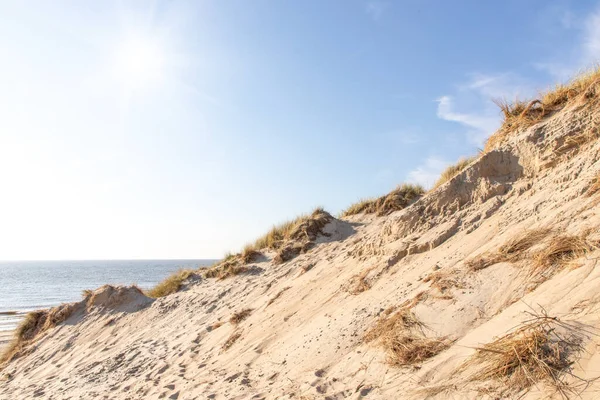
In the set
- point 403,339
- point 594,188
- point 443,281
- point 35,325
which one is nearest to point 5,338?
point 35,325

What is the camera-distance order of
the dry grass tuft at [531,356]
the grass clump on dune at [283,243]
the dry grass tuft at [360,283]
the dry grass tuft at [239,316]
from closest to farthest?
the dry grass tuft at [531,356] → the dry grass tuft at [360,283] → the dry grass tuft at [239,316] → the grass clump on dune at [283,243]

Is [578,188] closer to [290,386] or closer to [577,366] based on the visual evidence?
[577,366]

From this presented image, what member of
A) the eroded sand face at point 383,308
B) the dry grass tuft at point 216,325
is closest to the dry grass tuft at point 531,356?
the eroded sand face at point 383,308

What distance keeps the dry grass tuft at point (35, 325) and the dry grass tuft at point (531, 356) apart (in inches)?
513

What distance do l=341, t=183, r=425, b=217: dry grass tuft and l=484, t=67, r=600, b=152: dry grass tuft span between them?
4.34 meters

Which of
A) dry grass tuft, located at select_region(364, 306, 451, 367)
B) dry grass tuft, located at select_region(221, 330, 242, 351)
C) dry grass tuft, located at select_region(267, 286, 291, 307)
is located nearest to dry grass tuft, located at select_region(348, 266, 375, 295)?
dry grass tuft, located at select_region(364, 306, 451, 367)

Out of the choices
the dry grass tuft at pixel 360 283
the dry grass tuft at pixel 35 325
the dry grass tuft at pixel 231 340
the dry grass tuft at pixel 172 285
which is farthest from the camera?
the dry grass tuft at pixel 172 285

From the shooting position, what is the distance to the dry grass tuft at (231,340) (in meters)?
7.75

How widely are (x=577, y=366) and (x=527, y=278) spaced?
1450 mm

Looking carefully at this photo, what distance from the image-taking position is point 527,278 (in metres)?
4.48

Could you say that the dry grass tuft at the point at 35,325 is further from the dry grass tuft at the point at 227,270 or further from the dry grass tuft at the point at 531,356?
the dry grass tuft at the point at 531,356

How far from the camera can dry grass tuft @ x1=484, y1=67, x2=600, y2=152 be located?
7191 mm

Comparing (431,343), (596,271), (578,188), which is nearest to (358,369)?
(431,343)

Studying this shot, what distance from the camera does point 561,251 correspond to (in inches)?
173
